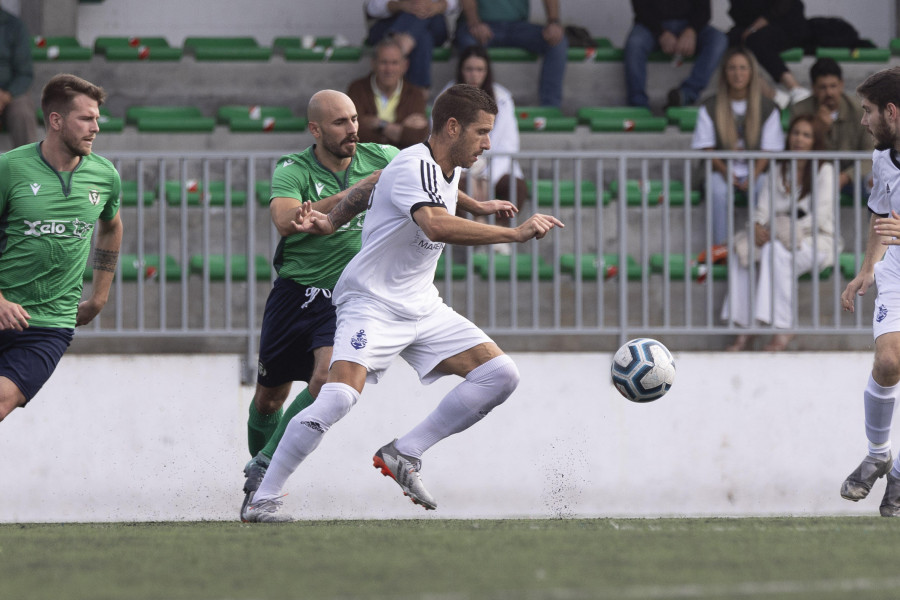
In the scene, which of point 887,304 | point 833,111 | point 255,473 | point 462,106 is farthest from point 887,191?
point 833,111

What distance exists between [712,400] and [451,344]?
125 inches

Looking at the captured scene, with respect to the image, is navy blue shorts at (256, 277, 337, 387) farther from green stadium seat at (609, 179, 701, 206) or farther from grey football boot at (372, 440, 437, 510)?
green stadium seat at (609, 179, 701, 206)

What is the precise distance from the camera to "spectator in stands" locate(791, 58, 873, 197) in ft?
31.0

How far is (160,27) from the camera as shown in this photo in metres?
13.5

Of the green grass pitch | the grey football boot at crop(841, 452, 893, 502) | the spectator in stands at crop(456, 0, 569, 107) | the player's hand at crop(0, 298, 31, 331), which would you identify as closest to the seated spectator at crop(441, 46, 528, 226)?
the spectator in stands at crop(456, 0, 569, 107)

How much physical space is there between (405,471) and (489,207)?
116 cm

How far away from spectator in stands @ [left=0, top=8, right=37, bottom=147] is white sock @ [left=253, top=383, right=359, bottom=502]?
5.29 m

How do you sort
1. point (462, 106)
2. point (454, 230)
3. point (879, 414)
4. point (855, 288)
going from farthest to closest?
point (879, 414) < point (855, 288) < point (462, 106) < point (454, 230)

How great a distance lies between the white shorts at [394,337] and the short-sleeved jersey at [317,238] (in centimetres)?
41

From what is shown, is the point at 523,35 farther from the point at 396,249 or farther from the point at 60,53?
the point at 396,249

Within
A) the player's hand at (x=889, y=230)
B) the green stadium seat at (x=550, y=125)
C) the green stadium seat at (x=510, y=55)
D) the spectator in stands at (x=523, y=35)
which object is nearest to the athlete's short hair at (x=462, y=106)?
the player's hand at (x=889, y=230)

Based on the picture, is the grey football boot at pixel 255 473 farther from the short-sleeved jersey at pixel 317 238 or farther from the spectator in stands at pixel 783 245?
the spectator in stands at pixel 783 245

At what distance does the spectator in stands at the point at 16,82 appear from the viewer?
10156mm

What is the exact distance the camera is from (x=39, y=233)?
224 inches
